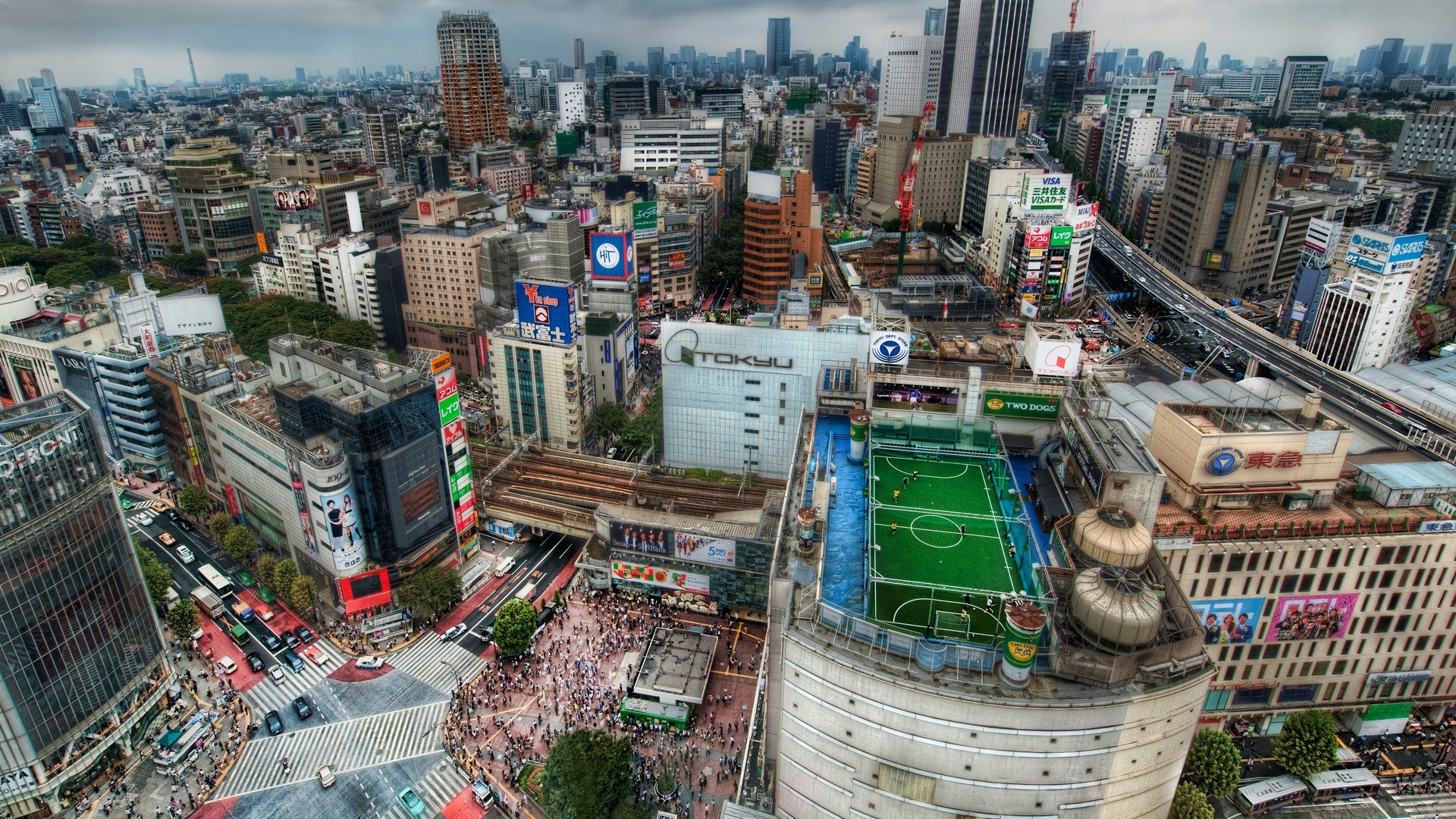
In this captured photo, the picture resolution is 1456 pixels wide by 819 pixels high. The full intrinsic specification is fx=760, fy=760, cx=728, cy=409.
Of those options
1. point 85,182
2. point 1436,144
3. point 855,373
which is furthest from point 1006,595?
point 85,182

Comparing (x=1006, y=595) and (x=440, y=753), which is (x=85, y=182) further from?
(x=1006, y=595)

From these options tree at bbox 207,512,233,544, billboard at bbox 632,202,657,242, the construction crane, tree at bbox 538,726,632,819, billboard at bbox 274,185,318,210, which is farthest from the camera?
billboard at bbox 274,185,318,210

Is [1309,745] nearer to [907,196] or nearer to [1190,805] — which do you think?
[1190,805]

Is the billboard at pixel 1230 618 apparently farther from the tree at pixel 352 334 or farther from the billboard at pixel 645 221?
the tree at pixel 352 334

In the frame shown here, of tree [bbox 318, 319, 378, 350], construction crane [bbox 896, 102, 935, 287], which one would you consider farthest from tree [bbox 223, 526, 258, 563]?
construction crane [bbox 896, 102, 935, 287]

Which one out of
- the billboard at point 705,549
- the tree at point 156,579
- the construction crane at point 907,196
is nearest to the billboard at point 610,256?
the construction crane at point 907,196

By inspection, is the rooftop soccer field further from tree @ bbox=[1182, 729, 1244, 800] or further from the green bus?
the green bus

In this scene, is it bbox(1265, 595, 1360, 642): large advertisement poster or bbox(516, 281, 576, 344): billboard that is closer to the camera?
bbox(1265, 595, 1360, 642): large advertisement poster
